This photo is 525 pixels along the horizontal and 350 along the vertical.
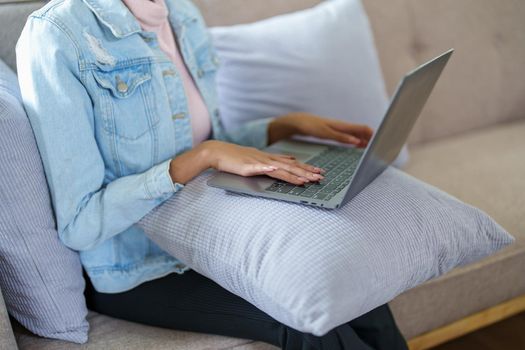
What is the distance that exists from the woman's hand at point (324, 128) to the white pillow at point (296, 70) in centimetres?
16

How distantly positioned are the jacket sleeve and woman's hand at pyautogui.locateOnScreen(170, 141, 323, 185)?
0.11 feet

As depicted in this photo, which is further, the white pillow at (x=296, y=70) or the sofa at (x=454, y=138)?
the white pillow at (x=296, y=70)

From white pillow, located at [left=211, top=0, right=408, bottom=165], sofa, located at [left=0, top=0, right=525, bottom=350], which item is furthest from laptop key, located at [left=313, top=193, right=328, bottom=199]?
white pillow, located at [left=211, top=0, right=408, bottom=165]

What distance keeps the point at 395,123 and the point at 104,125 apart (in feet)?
1.57

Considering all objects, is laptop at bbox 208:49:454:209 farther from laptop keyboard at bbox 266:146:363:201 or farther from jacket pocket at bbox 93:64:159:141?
jacket pocket at bbox 93:64:159:141

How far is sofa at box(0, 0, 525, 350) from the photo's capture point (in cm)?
114

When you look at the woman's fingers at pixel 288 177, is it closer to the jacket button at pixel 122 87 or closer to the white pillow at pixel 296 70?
the jacket button at pixel 122 87

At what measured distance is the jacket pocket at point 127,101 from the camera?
104cm

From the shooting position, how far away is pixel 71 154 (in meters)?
0.99

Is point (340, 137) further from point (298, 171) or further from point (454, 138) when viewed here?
point (454, 138)

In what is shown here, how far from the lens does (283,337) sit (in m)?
1.02

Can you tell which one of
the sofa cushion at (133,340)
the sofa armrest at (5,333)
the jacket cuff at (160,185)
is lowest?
the sofa cushion at (133,340)

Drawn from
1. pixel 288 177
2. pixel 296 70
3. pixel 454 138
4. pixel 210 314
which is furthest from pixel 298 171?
pixel 454 138

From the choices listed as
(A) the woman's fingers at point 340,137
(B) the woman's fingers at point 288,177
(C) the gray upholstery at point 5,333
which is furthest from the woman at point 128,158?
(A) the woman's fingers at point 340,137
